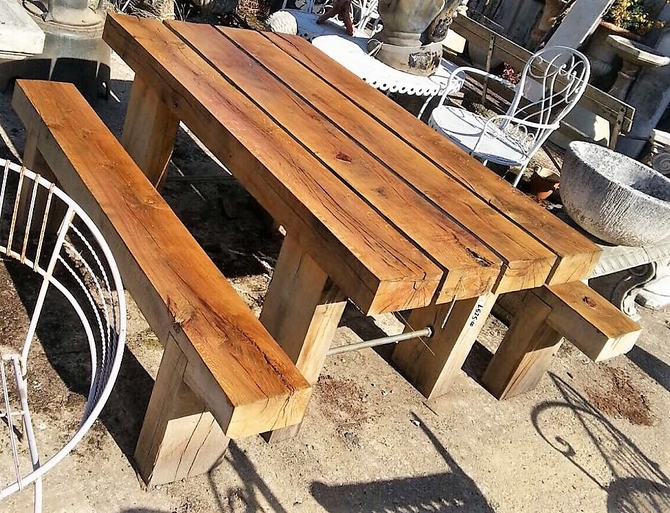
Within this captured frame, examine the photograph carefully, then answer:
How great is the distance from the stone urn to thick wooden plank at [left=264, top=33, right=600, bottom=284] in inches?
38.5

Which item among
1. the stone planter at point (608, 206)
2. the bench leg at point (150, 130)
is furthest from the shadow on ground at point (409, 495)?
the bench leg at point (150, 130)

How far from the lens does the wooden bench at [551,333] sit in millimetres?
2434

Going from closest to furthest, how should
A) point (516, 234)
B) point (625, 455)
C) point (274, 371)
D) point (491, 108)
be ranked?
point (274, 371), point (516, 234), point (625, 455), point (491, 108)

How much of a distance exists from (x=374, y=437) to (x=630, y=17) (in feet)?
21.0

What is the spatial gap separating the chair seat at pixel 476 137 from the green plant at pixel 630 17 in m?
4.13

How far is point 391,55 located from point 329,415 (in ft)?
7.69

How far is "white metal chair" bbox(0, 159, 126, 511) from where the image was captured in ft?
4.54

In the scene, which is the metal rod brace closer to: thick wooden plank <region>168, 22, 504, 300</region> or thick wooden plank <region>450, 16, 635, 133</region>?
thick wooden plank <region>168, 22, 504, 300</region>

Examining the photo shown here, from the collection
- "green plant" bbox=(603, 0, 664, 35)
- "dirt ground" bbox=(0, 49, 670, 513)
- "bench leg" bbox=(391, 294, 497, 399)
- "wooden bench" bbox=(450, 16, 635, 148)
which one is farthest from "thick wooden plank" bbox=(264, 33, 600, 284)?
"green plant" bbox=(603, 0, 664, 35)

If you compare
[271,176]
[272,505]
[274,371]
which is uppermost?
[271,176]

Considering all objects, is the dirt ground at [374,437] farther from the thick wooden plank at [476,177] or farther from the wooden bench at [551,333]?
the thick wooden plank at [476,177]

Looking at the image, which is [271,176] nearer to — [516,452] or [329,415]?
[329,415]

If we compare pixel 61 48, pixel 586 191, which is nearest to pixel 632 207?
pixel 586 191

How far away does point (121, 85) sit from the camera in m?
4.55
